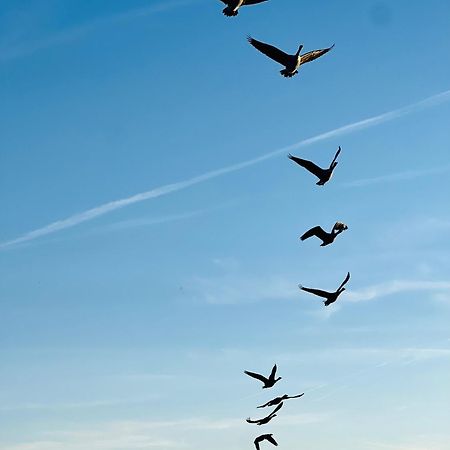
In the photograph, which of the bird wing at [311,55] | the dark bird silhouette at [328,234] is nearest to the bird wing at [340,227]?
the dark bird silhouette at [328,234]

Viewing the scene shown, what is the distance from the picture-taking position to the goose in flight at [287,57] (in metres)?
47.8

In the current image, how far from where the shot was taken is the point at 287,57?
48094mm

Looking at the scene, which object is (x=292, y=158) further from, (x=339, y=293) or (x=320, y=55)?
(x=339, y=293)

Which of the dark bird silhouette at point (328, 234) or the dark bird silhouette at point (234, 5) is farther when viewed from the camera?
the dark bird silhouette at point (328, 234)

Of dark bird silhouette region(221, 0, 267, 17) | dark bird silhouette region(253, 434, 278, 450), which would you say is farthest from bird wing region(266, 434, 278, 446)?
dark bird silhouette region(221, 0, 267, 17)

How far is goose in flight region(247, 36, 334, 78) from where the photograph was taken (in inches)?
1882

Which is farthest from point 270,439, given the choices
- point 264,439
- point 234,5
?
point 234,5

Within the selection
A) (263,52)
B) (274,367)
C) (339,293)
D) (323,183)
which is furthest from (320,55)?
(274,367)

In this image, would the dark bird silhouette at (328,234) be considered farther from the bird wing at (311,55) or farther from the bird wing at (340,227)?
the bird wing at (311,55)

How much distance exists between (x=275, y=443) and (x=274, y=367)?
4.94 m

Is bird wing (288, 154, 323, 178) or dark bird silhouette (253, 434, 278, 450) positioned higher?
bird wing (288, 154, 323, 178)

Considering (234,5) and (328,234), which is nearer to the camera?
(234,5)

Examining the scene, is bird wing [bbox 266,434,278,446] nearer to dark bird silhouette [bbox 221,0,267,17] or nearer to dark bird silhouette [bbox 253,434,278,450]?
dark bird silhouette [bbox 253,434,278,450]

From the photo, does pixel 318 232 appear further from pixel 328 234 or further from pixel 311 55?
pixel 311 55
